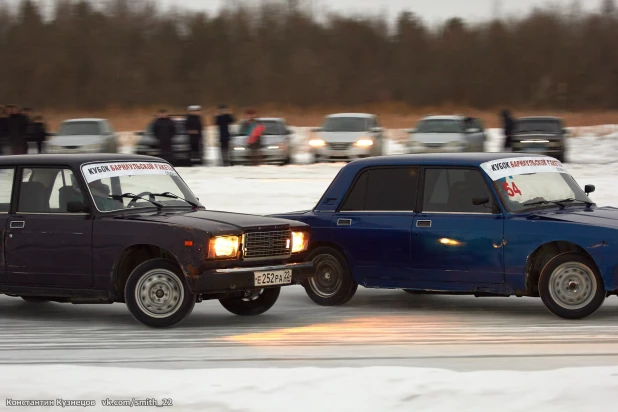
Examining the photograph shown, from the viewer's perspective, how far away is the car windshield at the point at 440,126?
3269 centimetres

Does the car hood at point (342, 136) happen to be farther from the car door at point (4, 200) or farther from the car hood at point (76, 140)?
the car door at point (4, 200)

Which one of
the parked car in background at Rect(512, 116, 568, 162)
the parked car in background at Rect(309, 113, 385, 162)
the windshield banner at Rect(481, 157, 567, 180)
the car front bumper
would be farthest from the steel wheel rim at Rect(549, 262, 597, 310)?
the parked car in background at Rect(512, 116, 568, 162)

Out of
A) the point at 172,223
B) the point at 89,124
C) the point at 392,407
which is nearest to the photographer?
the point at 392,407

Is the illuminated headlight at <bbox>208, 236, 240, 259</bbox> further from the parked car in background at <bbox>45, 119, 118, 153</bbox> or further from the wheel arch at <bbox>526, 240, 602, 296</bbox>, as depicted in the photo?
the parked car in background at <bbox>45, 119, 118, 153</bbox>

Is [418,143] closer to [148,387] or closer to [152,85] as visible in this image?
[148,387]

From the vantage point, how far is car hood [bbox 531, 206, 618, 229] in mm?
10453

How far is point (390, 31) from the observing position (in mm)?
100500

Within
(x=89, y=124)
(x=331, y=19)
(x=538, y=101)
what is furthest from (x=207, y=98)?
(x=89, y=124)

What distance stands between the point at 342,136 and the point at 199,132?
4.19 meters

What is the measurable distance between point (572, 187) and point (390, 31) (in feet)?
296

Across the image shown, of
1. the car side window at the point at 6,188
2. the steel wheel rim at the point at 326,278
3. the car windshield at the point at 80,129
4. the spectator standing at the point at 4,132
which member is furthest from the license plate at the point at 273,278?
the car windshield at the point at 80,129

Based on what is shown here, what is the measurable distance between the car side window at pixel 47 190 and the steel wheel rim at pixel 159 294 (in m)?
1.21

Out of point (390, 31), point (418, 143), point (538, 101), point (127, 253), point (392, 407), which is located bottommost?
point (392, 407)

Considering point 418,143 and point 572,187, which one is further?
point 418,143
